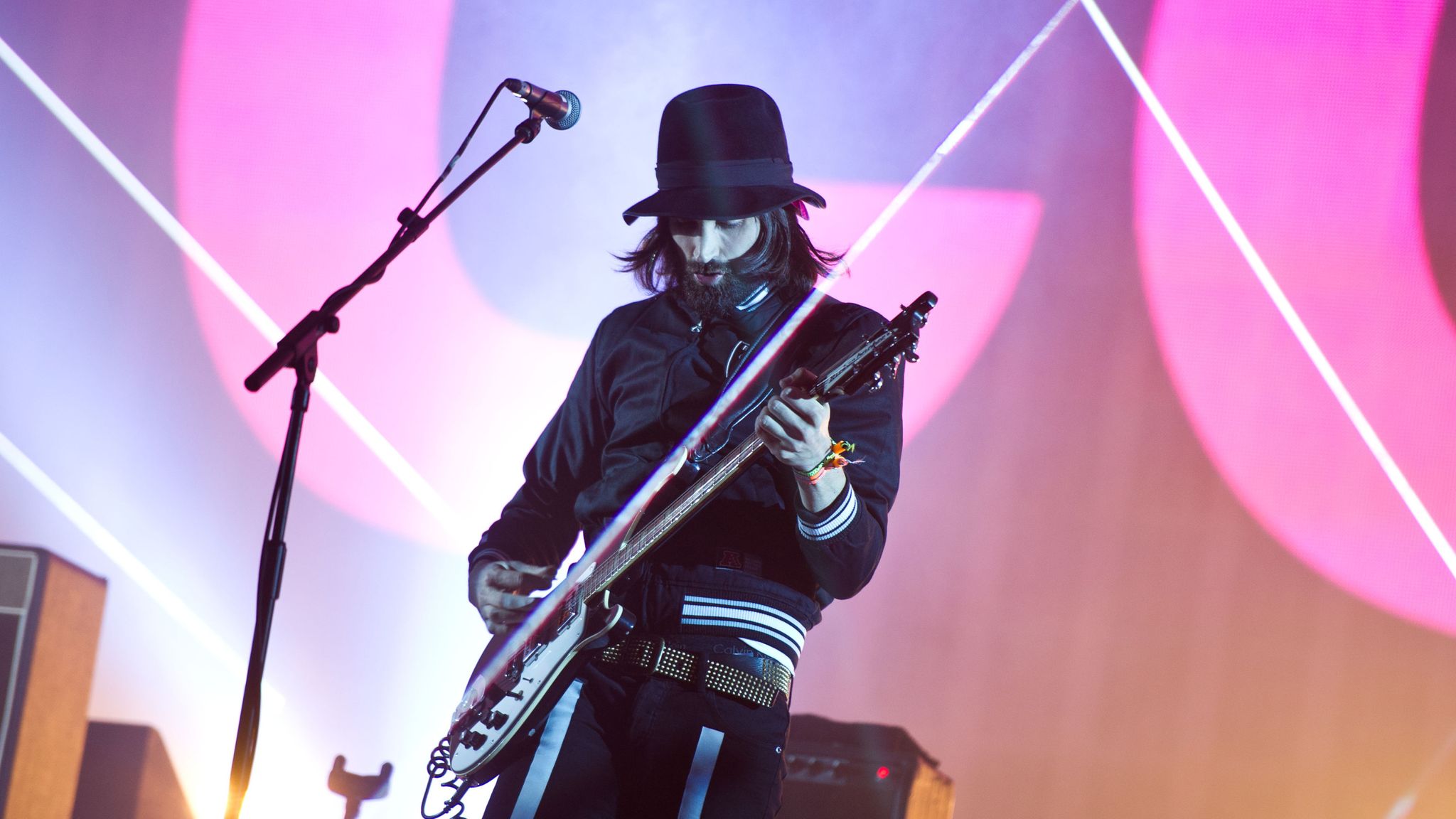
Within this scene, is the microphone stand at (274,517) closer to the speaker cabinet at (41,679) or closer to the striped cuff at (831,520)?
the striped cuff at (831,520)

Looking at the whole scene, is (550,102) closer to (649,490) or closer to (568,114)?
(568,114)

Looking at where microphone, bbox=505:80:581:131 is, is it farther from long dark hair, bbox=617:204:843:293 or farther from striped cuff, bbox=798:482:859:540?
striped cuff, bbox=798:482:859:540

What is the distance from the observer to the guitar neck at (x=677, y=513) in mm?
1910

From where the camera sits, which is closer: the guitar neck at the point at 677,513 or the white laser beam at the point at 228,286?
the guitar neck at the point at 677,513

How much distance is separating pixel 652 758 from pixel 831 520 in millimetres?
444

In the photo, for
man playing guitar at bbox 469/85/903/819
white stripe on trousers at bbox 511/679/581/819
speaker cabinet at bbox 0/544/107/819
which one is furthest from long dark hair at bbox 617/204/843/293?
speaker cabinet at bbox 0/544/107/819

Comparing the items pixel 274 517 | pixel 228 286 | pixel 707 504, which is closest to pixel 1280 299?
pixel 707 504

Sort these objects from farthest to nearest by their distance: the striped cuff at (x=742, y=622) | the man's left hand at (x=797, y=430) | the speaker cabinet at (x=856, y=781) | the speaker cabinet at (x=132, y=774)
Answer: the speaker cabinet at (x=132, y=774), the speaker cabinet at (x=856, y=781), the striped cuff at (x=742, y=622), the man's left hand at (x=797, y=430)

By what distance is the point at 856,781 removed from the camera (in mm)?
2895

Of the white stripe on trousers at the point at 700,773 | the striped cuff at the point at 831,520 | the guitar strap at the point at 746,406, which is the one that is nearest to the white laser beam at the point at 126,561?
the guitar strap at the point at 746,406

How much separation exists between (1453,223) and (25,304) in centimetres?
439

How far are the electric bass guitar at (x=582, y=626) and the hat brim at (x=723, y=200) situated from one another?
0.38 metres

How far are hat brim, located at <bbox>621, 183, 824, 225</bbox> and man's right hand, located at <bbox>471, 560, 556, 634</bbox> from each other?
657mm

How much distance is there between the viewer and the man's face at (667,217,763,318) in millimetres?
2127
